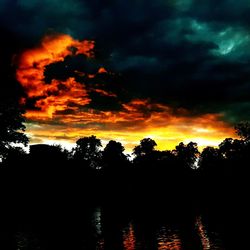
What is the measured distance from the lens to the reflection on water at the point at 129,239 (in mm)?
30156

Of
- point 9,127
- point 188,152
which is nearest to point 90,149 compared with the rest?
point 188,152

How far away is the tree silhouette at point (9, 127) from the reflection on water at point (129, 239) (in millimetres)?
25224

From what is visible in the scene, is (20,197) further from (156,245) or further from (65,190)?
(156,245)

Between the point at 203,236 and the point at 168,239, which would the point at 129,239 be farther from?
the point at 203,236

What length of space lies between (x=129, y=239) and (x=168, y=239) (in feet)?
11.1

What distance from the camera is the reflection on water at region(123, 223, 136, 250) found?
3016 centimetres

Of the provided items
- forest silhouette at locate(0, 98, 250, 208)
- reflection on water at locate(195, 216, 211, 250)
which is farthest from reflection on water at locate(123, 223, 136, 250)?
forest silhouette at locate(0, 98, 250, 208)

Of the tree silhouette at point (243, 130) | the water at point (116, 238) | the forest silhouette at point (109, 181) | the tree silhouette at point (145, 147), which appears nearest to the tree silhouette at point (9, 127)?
the forest silhouette at point (109, 181)

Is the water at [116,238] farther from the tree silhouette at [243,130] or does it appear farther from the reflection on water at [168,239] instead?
the tree silhouette at [243,130]

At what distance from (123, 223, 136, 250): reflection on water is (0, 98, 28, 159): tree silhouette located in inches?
993

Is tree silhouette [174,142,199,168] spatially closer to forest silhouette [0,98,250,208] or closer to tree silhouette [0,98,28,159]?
forest silhouette [0,98,250,208]

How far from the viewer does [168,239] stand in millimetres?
33250

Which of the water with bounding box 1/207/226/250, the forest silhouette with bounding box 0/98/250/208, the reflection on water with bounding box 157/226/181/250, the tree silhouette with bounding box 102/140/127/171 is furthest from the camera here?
the tree silhouette with bounding box 102/140/127/171

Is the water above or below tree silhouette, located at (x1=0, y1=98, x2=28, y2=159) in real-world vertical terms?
below
